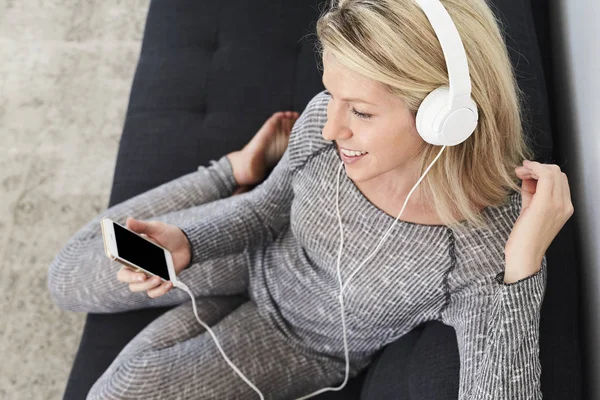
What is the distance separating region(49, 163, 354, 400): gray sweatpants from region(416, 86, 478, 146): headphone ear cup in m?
0.58

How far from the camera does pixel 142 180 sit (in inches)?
54.1

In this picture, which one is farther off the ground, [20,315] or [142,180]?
[142,180]

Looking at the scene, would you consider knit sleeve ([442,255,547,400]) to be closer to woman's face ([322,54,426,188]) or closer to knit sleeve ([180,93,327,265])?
woman's face ([322,54,426,188])

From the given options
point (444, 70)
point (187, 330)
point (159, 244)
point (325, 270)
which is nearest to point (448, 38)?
point (444, 70)

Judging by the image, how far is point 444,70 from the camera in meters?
0.75

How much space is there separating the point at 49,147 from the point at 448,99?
1444 millimetres

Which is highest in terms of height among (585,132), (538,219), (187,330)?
(585,132)

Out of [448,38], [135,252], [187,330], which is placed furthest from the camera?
[187,330]

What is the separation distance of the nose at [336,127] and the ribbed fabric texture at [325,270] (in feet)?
0.56

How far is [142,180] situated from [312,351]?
59cm

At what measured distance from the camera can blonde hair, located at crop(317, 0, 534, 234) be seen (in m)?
0.75

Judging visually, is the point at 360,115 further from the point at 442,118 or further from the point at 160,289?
the point at 160,289

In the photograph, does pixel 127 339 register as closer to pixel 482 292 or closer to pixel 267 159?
pixel 267 159

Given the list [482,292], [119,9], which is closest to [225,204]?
[482,292]
